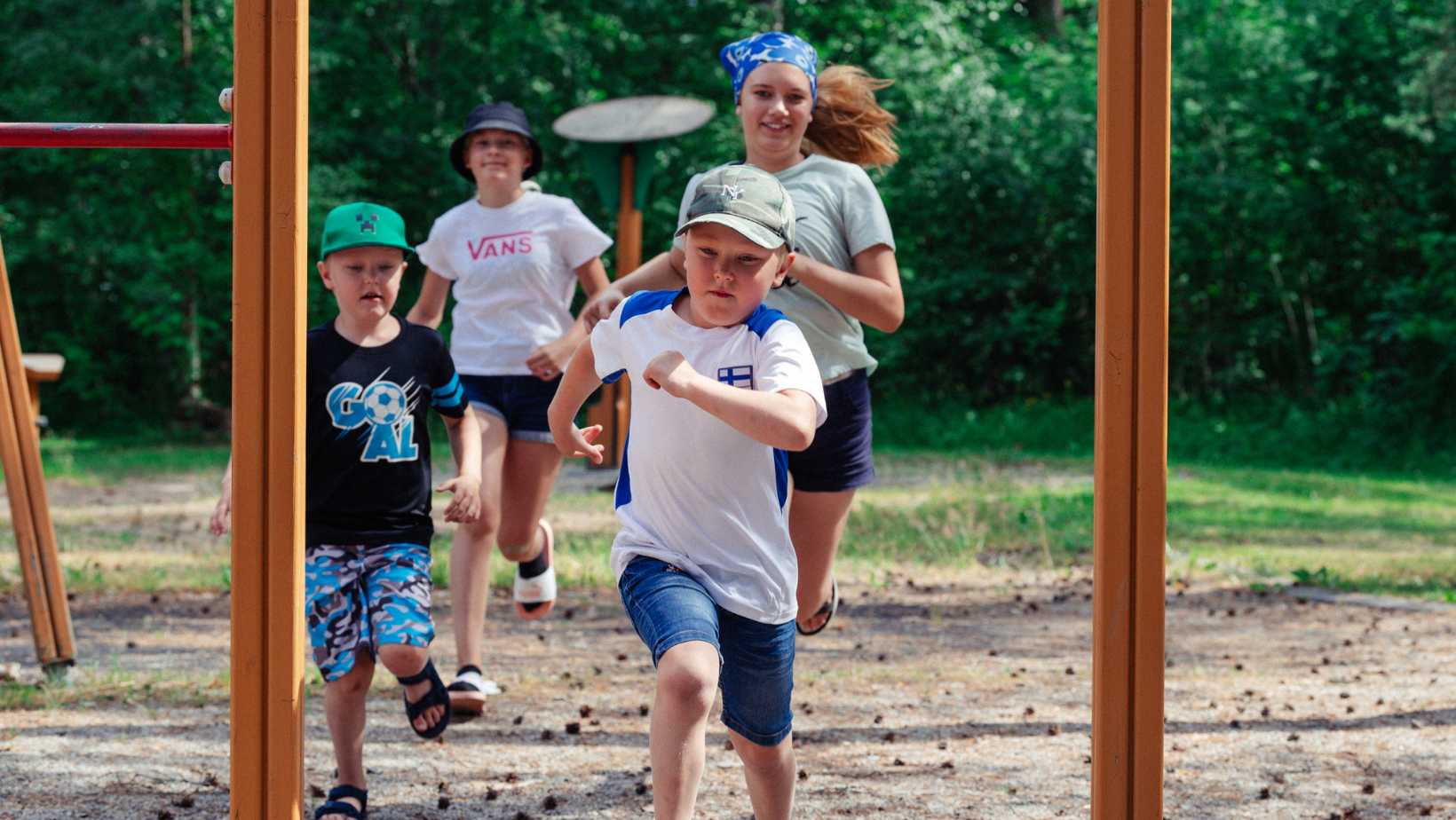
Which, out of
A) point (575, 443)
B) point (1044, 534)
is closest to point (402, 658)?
point (575, 443)

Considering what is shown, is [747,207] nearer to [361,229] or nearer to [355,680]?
[361,229]

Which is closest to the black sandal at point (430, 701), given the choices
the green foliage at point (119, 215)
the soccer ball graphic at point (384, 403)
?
the soccer ball graphic at point (384, 403)

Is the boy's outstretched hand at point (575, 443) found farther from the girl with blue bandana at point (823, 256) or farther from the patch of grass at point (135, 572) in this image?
the patch of grass at point (135, 572)

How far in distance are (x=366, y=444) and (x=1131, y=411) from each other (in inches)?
71.9

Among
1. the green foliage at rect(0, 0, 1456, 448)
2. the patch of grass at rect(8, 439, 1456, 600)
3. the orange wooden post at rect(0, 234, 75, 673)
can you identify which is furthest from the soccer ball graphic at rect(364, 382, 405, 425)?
the green foliage at rect(0, 0, 1456, 448)

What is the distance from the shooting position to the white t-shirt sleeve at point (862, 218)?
332 centimetres

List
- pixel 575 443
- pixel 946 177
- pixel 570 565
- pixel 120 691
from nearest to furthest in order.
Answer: pixel 575 443 < pixel 120 691 < pixel 570 565 < pixel 946 177

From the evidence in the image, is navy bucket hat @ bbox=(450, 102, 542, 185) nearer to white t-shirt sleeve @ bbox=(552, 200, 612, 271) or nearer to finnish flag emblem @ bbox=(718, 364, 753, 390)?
white t-shirt sleeve @ bbox=(552, 200, 612, 271)

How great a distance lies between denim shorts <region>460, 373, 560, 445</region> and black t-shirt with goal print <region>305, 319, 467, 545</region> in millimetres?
1010

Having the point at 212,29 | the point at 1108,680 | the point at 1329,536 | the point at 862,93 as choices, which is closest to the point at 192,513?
the point at 862,93

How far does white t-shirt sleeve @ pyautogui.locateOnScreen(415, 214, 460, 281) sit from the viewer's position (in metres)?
4.38

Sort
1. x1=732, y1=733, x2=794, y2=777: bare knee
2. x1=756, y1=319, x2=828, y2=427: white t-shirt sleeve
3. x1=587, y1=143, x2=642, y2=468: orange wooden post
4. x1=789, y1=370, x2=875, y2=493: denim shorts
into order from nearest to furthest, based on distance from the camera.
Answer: x1=756, y1=319, x2=828, y2=427: white t-shirt sleeve → x1=732, y1=733, x2=794, y2=777: bare knee → x1=789, y1=370, x2=875, y2=493: denim shorts → x1=587, y1=143, x2=642, y2=468: orange wooden post

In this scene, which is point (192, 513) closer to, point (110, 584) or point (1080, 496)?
point (110, 584)

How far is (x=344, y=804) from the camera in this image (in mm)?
2986
